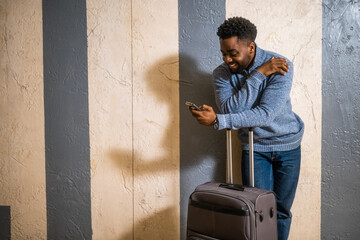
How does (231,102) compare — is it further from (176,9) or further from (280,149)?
(176,9)

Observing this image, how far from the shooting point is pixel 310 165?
169 cm

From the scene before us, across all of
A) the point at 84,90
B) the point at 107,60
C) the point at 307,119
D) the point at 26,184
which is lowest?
the point at 26,184

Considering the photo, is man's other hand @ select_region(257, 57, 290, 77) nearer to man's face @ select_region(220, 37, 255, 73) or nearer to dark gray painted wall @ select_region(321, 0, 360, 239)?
man's face @ select_region(220, 37, 255, 73)

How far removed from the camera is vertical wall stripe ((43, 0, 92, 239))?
68.4 inches

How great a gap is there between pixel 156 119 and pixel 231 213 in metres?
0.81

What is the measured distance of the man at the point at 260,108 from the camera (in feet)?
A: 4.16

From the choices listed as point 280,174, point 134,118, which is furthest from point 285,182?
point 134,118

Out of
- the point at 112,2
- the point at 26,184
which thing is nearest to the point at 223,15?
the point at 112,2

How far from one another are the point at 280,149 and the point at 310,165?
0.47 m

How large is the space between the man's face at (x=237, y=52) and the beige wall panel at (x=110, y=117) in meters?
0.70

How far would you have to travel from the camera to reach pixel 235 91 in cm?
144

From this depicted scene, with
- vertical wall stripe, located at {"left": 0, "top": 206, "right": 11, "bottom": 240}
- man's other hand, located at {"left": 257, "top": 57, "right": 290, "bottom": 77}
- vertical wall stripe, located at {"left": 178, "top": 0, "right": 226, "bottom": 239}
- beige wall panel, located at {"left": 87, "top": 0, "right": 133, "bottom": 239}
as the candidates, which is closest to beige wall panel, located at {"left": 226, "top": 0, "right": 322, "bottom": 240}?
vertical wall stripe, located at {"left": 178, "top": 0, "right": 226, "bottom": 239}

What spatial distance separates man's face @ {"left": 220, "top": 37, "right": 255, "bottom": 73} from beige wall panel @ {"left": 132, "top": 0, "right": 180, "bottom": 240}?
17.8 inches

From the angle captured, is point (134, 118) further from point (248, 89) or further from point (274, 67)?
point (274, 67)
